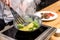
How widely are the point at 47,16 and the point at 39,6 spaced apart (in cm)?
127

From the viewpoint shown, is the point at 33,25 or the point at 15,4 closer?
the point at 33,25

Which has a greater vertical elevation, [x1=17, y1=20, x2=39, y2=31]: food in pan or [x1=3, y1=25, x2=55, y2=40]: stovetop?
[x1=17, y1=20, x2=39, y2=31]: food in pan

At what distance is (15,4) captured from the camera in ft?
5.81

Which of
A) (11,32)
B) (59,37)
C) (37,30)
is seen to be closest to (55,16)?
(59,37)

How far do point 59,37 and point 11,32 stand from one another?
39 centimetres

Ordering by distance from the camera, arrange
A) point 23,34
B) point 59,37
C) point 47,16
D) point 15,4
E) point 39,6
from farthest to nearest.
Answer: point 39,6
point 15,4
point 47,16
point 59,37
point 23,34

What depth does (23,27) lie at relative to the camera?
0.96 m

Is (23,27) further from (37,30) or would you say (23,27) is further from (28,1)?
(28,1)

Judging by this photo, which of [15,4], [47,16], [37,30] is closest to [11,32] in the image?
[37,30]

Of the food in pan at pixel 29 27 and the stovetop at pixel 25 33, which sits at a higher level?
the food in pan at pixel 29 27

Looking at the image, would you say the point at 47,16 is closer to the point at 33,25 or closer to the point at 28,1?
the point at 33,25

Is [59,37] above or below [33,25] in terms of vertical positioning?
below

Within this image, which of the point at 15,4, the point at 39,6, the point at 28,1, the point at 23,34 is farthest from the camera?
the point at 39,6

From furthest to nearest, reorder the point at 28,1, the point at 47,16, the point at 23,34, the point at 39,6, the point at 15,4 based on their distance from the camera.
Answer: the point at 39,6
the point at 28,1
the point at 15,4
the point at 47,16
the point at 23,34
